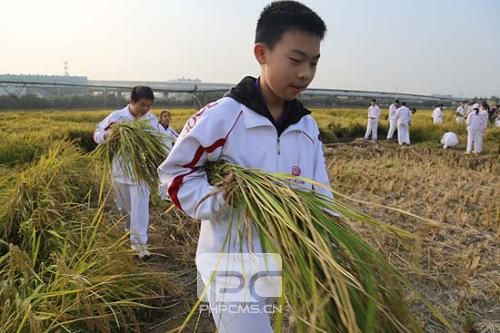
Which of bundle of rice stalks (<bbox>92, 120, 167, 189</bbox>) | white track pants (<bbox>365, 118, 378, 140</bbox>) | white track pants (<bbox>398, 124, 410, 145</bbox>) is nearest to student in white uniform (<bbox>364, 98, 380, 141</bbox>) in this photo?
white track pants (<bbox>365, 118, 378, 140</bbox>)

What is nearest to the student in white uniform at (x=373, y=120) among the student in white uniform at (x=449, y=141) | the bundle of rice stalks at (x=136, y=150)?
the student in white uniform at (x=449, y=141)

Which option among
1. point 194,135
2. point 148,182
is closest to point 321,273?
point 194,135

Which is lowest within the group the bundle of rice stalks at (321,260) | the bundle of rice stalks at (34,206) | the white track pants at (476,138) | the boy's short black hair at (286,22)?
the white track pants at (476,138)

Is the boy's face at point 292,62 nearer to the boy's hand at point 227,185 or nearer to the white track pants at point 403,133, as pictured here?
the boy's hand at point 227,185

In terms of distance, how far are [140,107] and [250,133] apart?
2.38 metres

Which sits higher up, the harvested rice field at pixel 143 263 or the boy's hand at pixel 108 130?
the boy's hand at pixel 108 130

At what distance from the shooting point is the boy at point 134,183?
11.7 ft

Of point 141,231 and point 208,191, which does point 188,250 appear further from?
point 208,191

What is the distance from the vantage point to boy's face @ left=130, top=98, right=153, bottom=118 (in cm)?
371

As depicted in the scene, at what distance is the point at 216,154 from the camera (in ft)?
5.05

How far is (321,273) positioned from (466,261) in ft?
9.41

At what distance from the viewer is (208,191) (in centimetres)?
147

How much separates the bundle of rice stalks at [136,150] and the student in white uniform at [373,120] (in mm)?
11240

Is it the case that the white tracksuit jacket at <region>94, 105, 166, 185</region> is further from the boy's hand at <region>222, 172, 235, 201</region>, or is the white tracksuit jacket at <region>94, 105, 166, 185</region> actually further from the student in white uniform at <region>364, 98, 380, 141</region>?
the student in white uniform at <region>364, 98, 380, 141</region>
